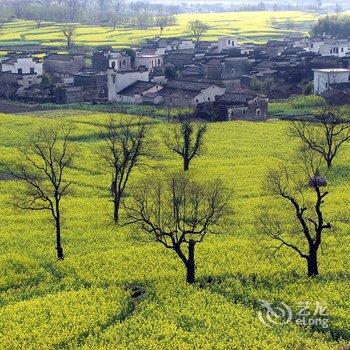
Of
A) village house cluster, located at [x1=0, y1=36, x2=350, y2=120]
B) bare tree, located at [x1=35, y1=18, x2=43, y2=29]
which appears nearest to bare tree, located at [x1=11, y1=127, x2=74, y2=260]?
village house cluster, located at [x1=0, y1=36, x2=350, y2=120]

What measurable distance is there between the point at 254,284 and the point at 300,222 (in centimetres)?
424

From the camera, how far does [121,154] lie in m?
44.4

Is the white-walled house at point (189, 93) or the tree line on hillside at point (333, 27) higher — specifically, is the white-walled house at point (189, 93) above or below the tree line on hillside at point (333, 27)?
below

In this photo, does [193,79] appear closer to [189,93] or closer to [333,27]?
[189,93]

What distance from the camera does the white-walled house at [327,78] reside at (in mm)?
78113

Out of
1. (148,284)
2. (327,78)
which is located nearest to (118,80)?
(327,78)

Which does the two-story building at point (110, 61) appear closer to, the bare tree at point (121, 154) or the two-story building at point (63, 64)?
the two-story building at point (63, 64)

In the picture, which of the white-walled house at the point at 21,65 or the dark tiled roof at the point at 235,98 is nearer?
the dark tiled roof at the point at 235,98

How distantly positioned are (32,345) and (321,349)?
9.22 meters

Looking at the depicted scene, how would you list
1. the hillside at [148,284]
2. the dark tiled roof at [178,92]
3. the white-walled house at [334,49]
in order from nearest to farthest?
the hillside at [148,284], the dark tiled roof at [178,92], the white-walled house at [334,49]

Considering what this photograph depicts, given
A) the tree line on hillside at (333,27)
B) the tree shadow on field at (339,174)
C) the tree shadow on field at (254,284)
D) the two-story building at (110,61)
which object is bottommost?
the tree shadow on field at (339,174)

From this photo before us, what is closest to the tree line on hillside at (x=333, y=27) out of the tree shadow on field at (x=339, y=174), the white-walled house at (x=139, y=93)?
the white-walled house at (x=139, y=93)

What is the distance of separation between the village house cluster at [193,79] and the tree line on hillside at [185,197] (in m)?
15.3

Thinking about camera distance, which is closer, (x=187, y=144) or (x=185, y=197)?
(x=185, y=197)
